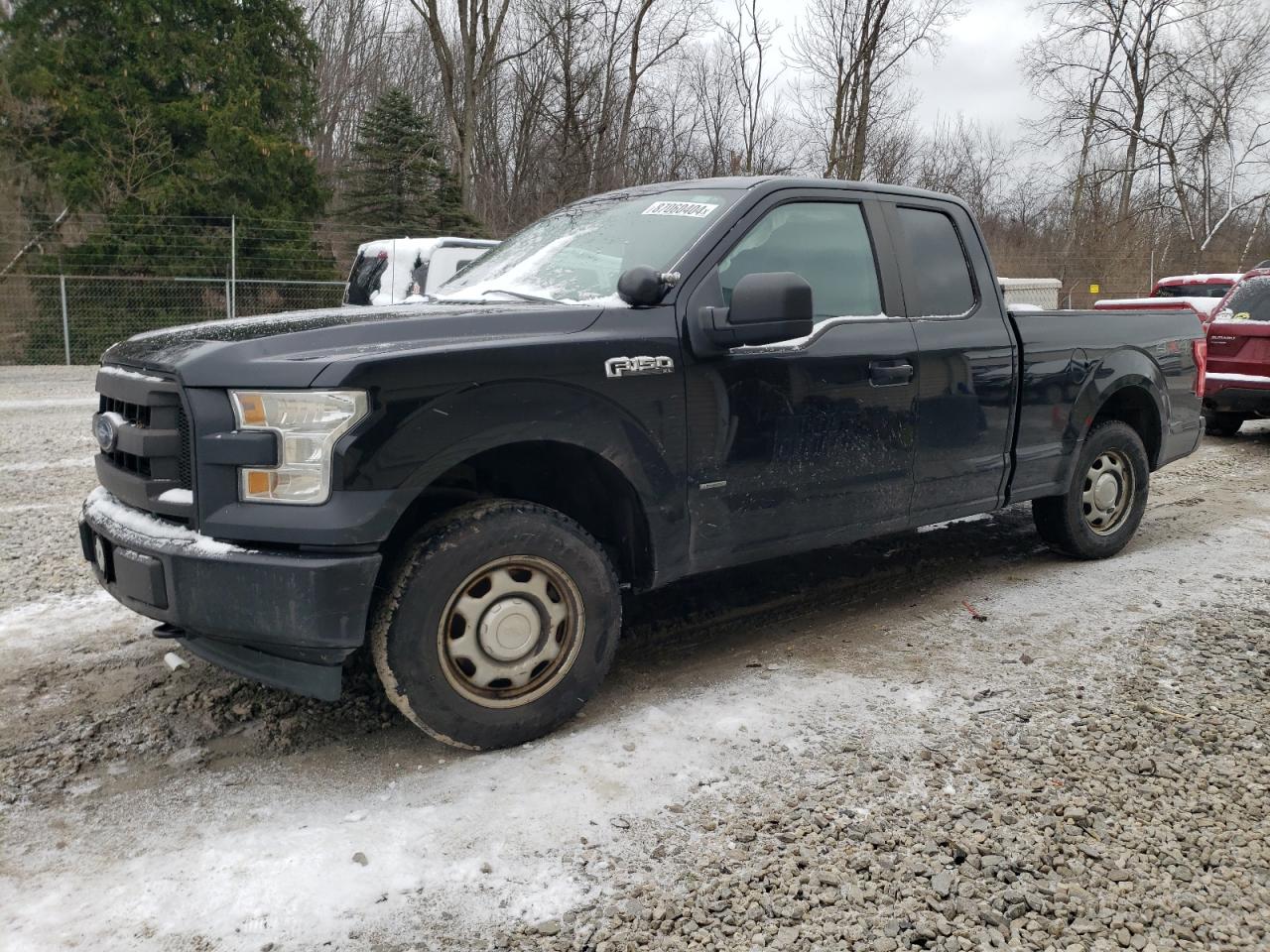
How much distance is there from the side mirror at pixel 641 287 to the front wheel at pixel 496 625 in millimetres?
788

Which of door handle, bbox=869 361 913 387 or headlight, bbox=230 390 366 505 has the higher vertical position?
door handle, bbox=869 361 913 387

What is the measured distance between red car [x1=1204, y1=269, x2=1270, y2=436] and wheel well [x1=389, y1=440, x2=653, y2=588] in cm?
890

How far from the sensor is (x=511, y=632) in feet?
10.5

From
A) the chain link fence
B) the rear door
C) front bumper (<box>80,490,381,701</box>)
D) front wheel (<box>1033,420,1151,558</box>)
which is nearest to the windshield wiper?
front bumper (<box>80,490,381,701</box>)

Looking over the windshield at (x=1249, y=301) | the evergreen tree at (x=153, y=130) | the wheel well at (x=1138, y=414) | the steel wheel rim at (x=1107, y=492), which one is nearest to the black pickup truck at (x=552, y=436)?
the steel wheel rim at (x=1107, y=492)

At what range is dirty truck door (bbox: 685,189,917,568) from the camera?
3643 millimetres

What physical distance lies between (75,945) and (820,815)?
6.16ft

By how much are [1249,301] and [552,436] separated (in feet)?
33.1

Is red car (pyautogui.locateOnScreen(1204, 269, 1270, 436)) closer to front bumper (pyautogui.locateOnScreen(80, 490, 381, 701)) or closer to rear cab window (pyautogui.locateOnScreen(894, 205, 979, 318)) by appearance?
rear cab window (pyautogui.locateOnScreen(894, 205, 979, 318))

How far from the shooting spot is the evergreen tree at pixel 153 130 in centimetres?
1864

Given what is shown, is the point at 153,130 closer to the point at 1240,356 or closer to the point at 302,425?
the point at 1240,356

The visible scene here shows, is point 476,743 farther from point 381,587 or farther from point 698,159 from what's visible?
point 698,159

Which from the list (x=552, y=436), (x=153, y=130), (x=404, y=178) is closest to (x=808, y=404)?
(x=552, y=436)

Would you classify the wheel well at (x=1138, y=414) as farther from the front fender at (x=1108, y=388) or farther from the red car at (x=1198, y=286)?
the red car at (x=1198, y=286)
